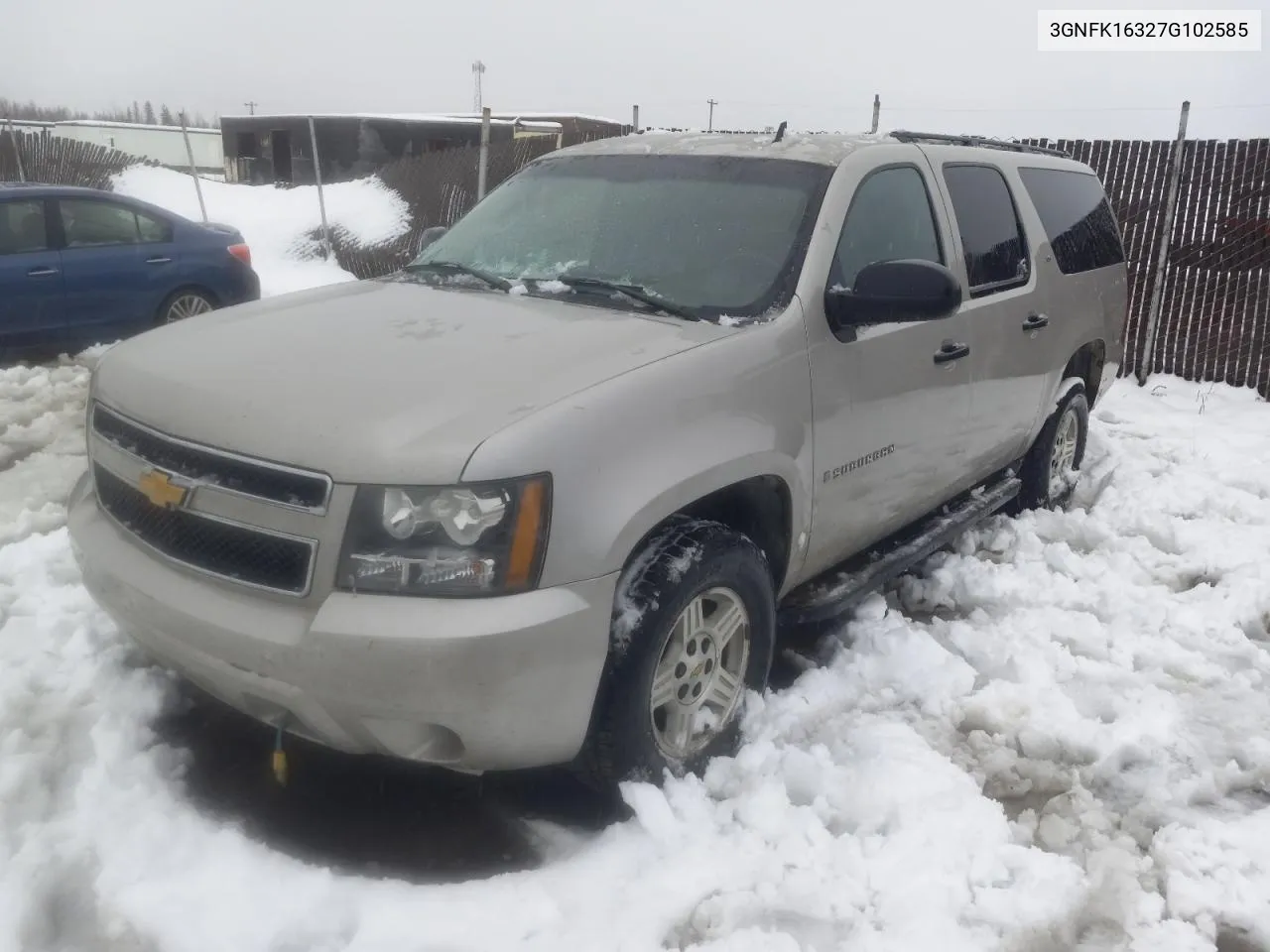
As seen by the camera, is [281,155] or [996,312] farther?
[281,155]

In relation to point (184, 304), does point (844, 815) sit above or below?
below

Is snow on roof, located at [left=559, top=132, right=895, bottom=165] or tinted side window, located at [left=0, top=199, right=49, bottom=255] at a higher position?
snow on roof, located at [left=559, top=132, right=895, bottom=165]

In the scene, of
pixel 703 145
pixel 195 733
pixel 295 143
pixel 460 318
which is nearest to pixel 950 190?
pixel 703 145

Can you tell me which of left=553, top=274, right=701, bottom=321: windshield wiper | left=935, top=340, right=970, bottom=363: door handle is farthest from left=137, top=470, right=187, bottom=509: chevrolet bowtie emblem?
left=935, top=340, right=970, bottom=363: door handle

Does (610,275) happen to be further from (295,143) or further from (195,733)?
(295,143)

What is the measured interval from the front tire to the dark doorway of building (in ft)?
113

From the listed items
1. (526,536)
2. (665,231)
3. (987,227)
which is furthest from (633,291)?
(987,227)

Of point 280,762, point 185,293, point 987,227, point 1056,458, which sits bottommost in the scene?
point 1056,458

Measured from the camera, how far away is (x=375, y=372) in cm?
261

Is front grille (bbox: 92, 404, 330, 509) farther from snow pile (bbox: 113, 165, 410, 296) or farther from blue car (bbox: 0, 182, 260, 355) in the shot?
snow pile (bbox: 113, 165, 410, 296)

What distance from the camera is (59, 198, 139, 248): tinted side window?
7828mm

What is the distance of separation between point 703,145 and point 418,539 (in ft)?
7.08

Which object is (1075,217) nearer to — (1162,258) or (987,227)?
(987,227)

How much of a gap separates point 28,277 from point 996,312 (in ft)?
22.6
